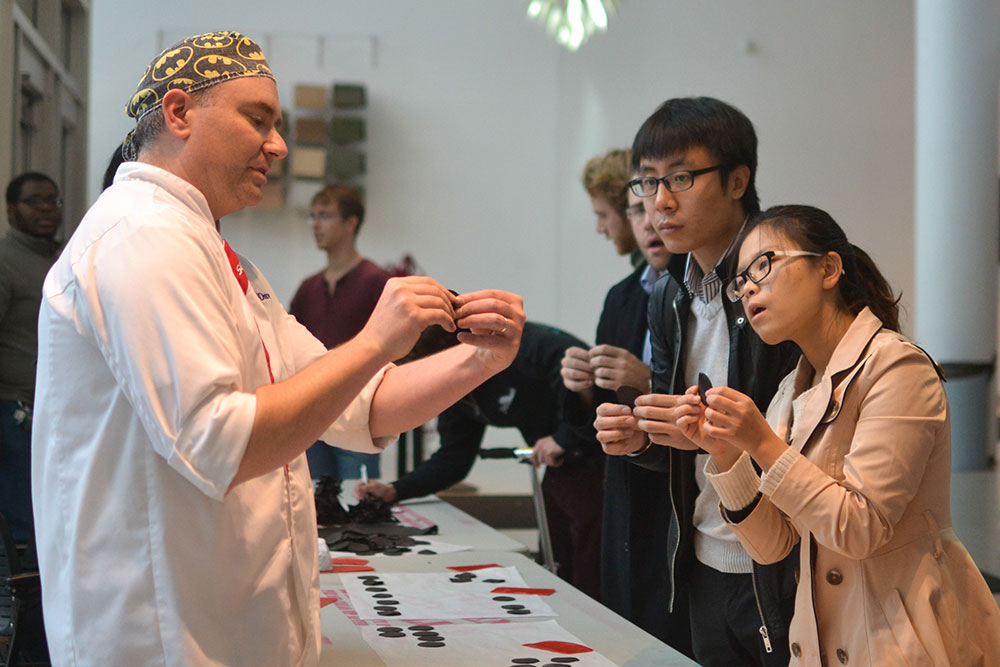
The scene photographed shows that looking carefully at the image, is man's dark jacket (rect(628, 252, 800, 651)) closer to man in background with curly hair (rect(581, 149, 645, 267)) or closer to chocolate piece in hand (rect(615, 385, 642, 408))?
chocolate piece in hand (rect(615, 385, 642, 408))

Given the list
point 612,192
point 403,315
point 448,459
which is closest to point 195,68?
point 403,315

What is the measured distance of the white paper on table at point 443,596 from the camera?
2092 mm

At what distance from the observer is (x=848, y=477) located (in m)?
1.53

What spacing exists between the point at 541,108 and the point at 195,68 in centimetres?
841

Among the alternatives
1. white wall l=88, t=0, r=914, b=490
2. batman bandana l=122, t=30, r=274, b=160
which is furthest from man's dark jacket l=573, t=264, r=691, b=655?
white wall l=88, t=0, r=914, b=490

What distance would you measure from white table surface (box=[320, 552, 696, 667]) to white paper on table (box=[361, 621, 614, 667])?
0.02 m

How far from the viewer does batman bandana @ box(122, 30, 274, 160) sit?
1345mm

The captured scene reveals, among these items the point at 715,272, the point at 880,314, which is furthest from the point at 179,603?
the point at 715,272

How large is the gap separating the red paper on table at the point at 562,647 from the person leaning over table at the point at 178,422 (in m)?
0.61

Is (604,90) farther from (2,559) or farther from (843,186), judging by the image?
(2,559)

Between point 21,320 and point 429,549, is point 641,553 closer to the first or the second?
point 429,549

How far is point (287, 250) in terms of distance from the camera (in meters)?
9.24

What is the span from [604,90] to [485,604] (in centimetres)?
704

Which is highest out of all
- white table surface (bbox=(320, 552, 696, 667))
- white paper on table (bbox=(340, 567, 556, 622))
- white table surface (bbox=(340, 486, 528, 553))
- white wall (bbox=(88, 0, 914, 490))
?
white wall (bbox=(88, 0, 914, 490))
